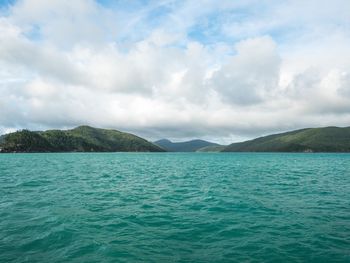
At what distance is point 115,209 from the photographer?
31797mm

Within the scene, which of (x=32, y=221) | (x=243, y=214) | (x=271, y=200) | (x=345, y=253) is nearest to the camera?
(x=345, y=253)

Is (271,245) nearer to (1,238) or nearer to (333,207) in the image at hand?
Answer: (333,207)

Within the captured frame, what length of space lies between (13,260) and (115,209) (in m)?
14.8

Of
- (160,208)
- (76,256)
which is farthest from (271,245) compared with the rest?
(160,208)

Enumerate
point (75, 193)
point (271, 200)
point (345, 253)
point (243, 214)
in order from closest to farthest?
1. point (345, 253)
2. point (243, 214)
3. point (271, 200)
4. point (75, 193)

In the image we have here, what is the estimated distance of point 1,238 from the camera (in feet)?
69.9

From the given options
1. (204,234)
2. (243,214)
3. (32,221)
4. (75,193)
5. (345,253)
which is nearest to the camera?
(345,253)

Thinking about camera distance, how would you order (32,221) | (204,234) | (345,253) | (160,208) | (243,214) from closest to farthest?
(345,253) < (204,234) < (32,221) < (243,214) < (160,208)

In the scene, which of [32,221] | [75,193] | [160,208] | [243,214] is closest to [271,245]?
[243,214]

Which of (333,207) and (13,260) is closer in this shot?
(13,260)

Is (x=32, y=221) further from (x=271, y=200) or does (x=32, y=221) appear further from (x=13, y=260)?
(x=271, y=200)

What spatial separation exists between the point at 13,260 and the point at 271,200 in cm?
2919

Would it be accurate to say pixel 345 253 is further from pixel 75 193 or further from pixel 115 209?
pixel 75 193

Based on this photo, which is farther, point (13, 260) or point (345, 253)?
point (345, 253)
